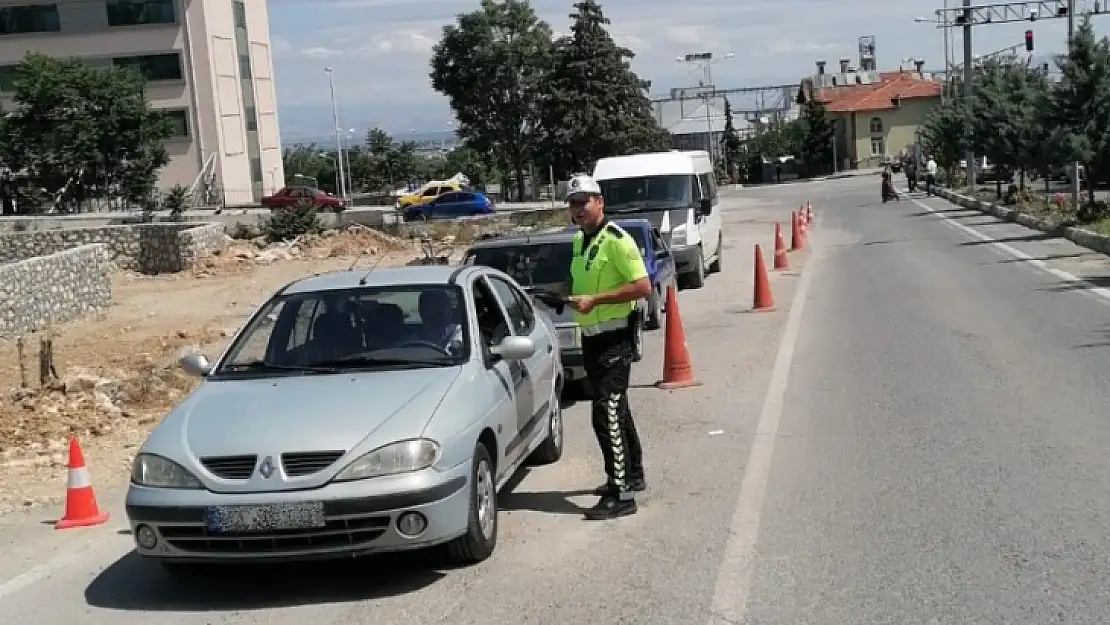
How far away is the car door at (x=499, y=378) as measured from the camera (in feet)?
22.9

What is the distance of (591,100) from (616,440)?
64119 millimetres

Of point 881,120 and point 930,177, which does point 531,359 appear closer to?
point 930,177

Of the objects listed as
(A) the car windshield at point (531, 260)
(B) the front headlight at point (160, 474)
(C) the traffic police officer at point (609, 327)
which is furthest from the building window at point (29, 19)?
(B) the front headlight at point (160, 474)

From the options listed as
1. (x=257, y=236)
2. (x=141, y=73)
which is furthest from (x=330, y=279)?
(x=141, y=73)

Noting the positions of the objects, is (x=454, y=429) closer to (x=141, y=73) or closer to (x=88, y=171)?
(x=88, y=171)

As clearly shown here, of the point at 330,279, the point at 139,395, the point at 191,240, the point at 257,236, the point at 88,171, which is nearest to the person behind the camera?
the point at 330,279

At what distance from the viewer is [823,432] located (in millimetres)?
9266

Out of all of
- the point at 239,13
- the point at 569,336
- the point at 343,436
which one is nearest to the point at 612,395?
the point at 343,436

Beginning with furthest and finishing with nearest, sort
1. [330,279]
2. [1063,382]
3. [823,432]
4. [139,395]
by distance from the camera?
[139,395] → [1063,382] → [823,432] → [330,279]

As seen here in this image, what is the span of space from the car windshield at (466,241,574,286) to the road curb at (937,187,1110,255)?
13.3 m

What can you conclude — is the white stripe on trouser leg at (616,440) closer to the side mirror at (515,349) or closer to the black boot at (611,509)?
the black boot at (611,509)

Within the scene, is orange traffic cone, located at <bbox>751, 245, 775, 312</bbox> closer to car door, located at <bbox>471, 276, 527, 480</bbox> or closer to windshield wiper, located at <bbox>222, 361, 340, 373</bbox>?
car door, located at <bbox>471, 276, 527, 480</bbox>

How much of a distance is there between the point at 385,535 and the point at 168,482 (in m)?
1.06

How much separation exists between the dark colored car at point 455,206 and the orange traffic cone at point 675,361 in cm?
3911
